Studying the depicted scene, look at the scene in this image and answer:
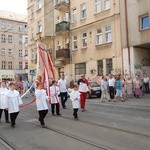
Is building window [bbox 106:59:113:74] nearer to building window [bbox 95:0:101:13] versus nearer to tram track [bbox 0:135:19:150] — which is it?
building window [bbox 95:0:101:13]

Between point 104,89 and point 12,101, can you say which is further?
point 104,89

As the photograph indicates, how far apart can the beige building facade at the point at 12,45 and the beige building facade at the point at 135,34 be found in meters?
44.7

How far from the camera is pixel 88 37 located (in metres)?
32.4

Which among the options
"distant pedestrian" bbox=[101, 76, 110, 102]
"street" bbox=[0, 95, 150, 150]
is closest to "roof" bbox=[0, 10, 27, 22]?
"distant pedestrian" bbox=[101, 76, 110, 102]

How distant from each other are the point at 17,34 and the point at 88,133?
67.3 meters

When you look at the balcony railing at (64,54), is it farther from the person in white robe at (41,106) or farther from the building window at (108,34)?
the person in white robe at (41,106)

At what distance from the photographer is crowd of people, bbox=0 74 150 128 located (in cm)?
1140

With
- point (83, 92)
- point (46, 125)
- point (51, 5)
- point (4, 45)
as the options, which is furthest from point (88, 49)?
point (4, 45)

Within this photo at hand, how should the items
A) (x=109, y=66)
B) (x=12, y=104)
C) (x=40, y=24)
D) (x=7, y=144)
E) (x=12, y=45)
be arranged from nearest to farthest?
(x=7, y=144) < (x=12, y=104) < (x=109, y=66) < (x=40, y=24) < (x=12, y=45)

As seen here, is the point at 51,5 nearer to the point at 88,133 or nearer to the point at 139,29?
the point at 139,29

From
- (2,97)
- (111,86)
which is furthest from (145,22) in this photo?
(2,97)

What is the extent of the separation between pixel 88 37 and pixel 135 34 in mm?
7200

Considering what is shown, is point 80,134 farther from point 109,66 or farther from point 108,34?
point 108,34

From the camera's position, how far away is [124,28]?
89.6 feet
